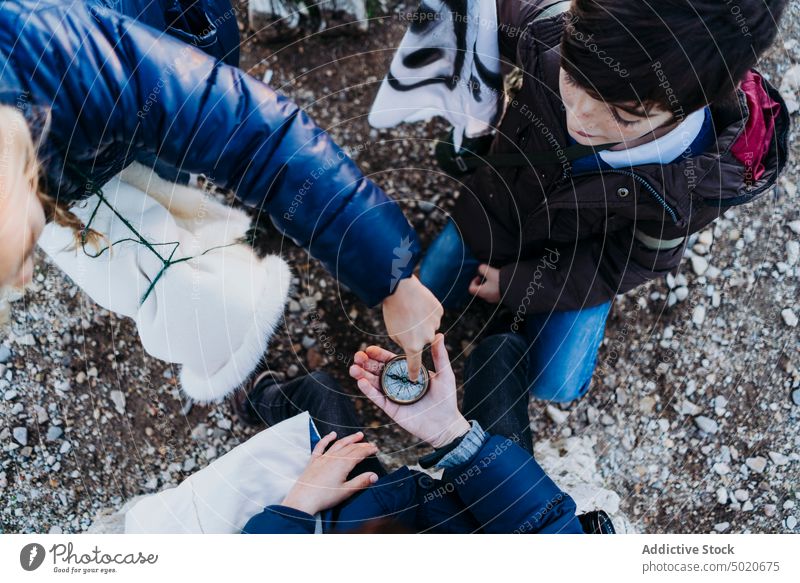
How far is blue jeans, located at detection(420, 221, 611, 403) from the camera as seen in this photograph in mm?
953

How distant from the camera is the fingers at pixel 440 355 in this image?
760mm

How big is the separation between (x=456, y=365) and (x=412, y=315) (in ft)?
1.09

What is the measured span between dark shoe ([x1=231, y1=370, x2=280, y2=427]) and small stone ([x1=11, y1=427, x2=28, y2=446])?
1.07ft

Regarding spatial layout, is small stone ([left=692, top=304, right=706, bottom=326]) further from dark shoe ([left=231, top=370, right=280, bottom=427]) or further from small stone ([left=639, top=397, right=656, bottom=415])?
dark shoe ([left=231, top=370, right=280, bottom=427])

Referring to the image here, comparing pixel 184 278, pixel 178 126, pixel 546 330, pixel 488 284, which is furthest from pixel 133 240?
pixel 546 330

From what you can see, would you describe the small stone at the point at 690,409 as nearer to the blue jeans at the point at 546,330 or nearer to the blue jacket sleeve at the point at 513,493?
the blue jeans at the point at 546,330

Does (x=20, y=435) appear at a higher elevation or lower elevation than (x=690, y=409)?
higher

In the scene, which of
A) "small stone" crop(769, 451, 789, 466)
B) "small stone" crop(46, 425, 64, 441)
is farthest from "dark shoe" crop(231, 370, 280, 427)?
"small stone" crop(769, 451, 789, 466)

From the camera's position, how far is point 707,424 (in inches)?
39.2

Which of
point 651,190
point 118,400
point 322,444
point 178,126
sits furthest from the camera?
point 118,400

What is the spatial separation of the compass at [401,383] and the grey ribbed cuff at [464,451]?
0.27ft

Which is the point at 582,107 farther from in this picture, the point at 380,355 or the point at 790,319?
the point at 790,319

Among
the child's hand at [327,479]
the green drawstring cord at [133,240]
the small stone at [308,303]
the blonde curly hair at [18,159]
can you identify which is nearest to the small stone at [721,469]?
the child's hand at [327,479]
